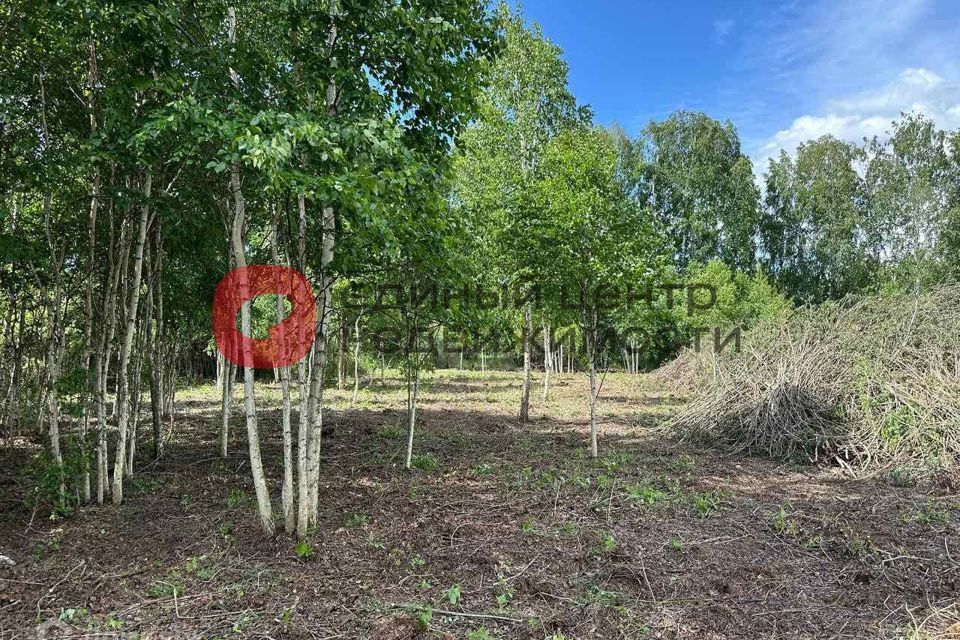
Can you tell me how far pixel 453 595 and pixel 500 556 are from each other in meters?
0.78

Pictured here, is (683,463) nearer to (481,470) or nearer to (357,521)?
(481,470)

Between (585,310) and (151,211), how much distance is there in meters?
5.79

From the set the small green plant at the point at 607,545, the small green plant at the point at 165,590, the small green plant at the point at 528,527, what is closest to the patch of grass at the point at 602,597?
the small green plant at the point at 607,545

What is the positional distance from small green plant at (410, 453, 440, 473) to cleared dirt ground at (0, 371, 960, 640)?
3.1 inches

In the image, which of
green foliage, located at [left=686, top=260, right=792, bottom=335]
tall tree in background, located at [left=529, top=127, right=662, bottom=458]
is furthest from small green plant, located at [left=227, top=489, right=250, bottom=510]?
green foliage, located at [left=686, top=260, right=792, bottom=335]

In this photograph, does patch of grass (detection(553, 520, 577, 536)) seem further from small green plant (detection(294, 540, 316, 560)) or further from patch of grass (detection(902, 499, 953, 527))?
patch of grass (detection(902, 499, 953, 527))

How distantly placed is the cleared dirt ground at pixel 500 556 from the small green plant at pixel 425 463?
8cm

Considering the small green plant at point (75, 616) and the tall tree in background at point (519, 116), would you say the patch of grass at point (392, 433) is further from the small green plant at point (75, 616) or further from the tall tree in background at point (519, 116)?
the small green plant at point (75, 616)

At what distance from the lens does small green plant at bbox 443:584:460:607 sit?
11.8 feet

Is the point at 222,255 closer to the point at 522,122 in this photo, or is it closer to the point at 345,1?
the point at 345,1

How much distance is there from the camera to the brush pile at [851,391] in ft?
24.0

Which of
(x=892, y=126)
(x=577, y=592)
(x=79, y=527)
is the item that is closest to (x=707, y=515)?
(x=577, y=592)

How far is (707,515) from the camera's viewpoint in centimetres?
528

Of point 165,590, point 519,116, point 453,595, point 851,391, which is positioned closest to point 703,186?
point 519,116
